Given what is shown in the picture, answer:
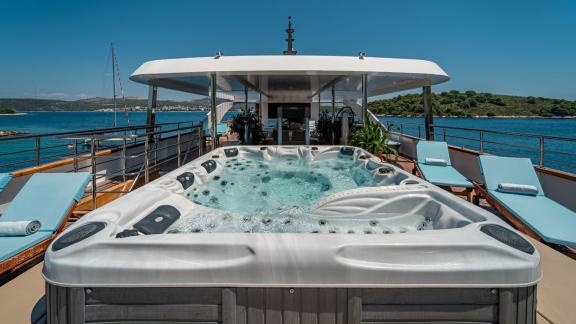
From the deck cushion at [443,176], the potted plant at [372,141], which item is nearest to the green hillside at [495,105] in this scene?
the potted plant at [372,141]

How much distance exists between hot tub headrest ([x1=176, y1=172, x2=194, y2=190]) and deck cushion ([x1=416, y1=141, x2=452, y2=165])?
9.38ft

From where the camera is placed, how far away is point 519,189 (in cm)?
273

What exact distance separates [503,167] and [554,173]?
52 centimetres

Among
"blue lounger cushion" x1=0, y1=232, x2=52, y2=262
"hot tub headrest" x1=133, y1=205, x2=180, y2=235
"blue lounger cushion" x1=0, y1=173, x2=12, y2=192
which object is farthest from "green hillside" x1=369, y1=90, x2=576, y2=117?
"blue lounger cushion" x1=0, y1=232, x2=52, y2=262

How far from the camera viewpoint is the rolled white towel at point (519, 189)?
271 cm

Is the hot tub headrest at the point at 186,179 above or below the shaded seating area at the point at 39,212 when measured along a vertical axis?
above

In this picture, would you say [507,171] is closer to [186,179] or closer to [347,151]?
[347,151]

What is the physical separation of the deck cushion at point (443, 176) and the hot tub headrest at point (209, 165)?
2.39 meters

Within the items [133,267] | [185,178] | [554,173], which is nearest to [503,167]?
[554,173]

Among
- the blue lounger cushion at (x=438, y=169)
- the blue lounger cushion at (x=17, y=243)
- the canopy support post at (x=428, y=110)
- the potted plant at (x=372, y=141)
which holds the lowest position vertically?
the blue lounger cushion at (x=17, y=243)

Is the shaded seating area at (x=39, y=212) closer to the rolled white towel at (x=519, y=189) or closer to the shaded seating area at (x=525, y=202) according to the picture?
the shaded seating area at (x=525, y=202)

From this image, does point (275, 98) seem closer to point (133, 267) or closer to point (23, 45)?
point (133, 267)

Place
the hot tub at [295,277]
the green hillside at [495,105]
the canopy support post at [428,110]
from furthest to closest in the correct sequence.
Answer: the green hillside at [495,105] < the canopy support post at [428,110] < the hot tub at [295,277]

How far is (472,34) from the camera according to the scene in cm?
1166
